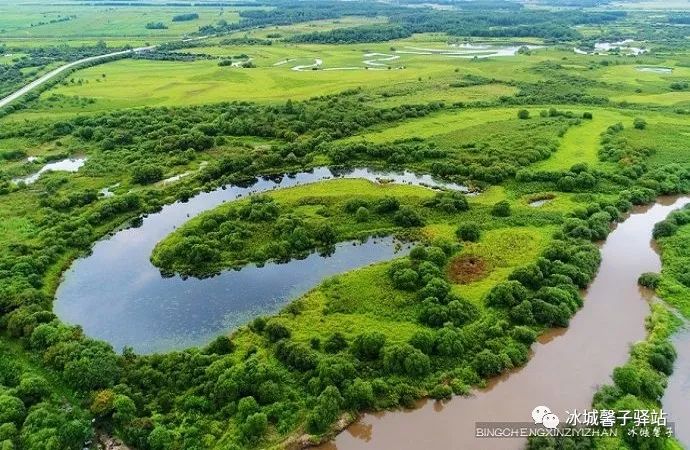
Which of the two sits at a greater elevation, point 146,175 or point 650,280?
point 146,175

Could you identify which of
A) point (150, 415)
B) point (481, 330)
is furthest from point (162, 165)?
point (481, 330)

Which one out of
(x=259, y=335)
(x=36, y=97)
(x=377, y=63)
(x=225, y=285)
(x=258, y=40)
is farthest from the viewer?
(x=258, y=40)

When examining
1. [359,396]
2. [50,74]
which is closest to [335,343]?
[359,396]

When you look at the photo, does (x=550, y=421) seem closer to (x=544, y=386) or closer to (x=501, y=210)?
(x=544, y=386)

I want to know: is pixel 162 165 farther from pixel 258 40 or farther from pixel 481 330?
pixel 258 40

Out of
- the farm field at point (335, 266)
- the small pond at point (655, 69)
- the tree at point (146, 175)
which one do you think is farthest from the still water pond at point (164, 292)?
the small pond at point (655, 69)

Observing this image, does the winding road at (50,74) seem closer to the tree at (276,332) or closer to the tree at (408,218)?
the tree at (408,218)

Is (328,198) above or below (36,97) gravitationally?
below
